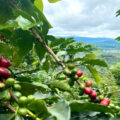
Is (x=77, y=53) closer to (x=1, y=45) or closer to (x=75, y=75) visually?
(x=75, y=75)

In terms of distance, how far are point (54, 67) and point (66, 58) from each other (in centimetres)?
17

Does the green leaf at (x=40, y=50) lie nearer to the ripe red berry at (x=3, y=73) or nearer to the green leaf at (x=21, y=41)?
the green leaf at (x=21, y=41)

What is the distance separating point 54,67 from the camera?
4.90ft

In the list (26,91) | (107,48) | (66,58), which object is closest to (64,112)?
(26,91)

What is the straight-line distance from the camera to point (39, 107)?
755 millimetres

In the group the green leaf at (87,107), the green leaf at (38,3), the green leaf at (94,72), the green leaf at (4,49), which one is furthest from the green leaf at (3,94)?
the green leaf at (38,3)

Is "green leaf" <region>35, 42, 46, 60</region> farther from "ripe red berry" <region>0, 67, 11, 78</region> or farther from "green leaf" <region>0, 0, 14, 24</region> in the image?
"ripe red berry" <region>0, 67, 11, 78</region>

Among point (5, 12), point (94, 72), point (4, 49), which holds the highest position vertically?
point (5, 12)

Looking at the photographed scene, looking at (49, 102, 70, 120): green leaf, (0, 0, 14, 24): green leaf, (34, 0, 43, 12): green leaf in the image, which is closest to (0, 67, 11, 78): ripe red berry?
(49, 102, 70, 120): green leaf

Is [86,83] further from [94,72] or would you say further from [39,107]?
[39,107]

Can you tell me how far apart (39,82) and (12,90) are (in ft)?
1.12

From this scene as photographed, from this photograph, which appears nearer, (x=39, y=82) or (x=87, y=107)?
(x=87, y=107)

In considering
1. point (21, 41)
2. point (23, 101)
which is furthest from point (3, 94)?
point (21, 41)

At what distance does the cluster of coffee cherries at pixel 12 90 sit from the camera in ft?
2.51
